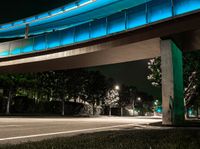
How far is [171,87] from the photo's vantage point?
1683 cm

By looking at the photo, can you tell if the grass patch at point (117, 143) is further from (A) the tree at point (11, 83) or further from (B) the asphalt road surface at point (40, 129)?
(A) the tree at point (11, 83)

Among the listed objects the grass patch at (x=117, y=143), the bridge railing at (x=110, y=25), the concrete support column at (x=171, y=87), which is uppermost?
the bridge railing at (x=110, y=25)

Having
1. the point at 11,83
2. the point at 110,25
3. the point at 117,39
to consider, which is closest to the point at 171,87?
the point at 117,39

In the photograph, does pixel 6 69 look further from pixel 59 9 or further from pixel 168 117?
pixel 168 117

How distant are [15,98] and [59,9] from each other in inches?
877

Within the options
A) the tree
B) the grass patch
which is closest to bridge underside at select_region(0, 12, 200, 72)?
the tree

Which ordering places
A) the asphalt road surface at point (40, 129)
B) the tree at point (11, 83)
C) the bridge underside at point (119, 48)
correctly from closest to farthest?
the asphalt road surface at point (40, 129) → the bridge underside at point (119, 48) → the tree at point (11, 83)

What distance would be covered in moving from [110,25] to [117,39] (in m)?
1.89

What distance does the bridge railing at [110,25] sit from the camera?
59.9 ft

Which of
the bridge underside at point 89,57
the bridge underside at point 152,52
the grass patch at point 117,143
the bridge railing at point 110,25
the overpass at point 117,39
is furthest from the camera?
the bridge underside at point 89,57

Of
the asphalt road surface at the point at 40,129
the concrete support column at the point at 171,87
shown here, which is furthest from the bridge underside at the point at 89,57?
the asphalt road surface at the point at 40,129

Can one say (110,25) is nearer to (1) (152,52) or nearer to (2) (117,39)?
(2) (117,39)

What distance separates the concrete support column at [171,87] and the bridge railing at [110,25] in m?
2.40

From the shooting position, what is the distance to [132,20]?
20984mm
